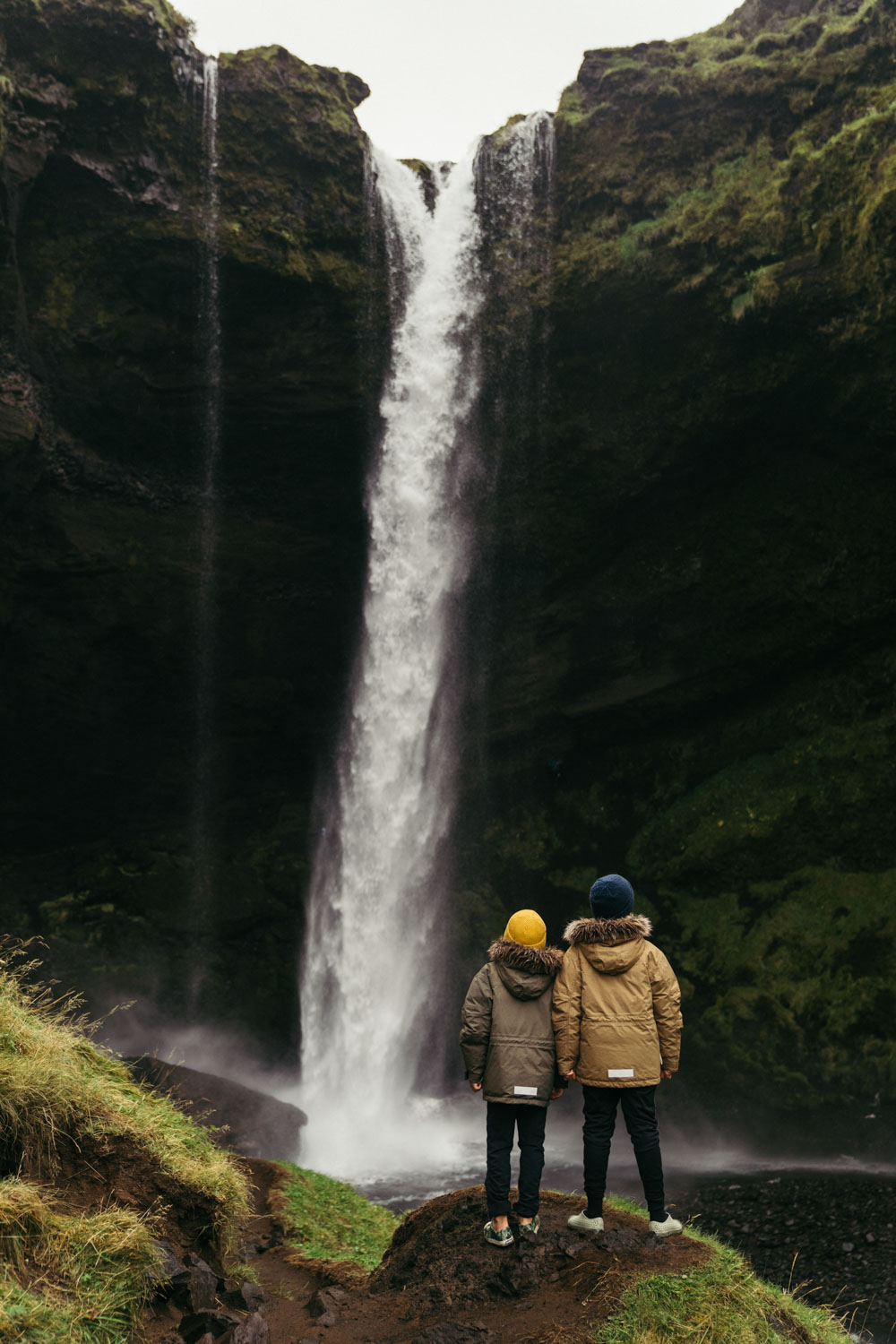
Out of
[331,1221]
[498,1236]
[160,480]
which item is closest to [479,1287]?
[498,1236]

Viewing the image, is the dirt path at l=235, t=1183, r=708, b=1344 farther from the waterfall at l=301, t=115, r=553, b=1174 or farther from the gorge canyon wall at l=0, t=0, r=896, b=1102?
the waterfall at l=301, t=115, r=553, b=1174

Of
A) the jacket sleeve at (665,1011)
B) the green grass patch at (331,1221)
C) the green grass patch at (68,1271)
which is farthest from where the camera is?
the green grass patch at (331,1221)

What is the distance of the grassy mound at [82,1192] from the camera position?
3.93m

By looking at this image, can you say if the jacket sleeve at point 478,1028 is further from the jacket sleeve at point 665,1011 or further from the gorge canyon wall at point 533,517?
the gorge canyon wall at point 533,517

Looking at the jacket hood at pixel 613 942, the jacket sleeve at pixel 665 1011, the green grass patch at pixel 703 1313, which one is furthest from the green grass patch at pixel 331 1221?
the jacket hood at pixel 613 942

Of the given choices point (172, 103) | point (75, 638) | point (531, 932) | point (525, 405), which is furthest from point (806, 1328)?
point (172, 103)

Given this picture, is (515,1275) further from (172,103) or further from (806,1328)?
(172,103)

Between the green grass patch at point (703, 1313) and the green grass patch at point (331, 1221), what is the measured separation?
364 centimetres

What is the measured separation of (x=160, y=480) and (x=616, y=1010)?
49.5ft

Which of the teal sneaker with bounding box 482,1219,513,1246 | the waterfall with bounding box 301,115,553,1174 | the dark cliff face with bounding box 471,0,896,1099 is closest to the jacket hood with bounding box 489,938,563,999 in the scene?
the teal sneaker with bounding box 482,1219,513,1246

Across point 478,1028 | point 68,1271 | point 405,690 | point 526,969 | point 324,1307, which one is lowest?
point 324,1307

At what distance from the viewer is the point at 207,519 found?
58.3 feet

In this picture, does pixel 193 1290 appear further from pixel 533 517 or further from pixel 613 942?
pixel 533 517

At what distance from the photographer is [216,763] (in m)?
19.1
